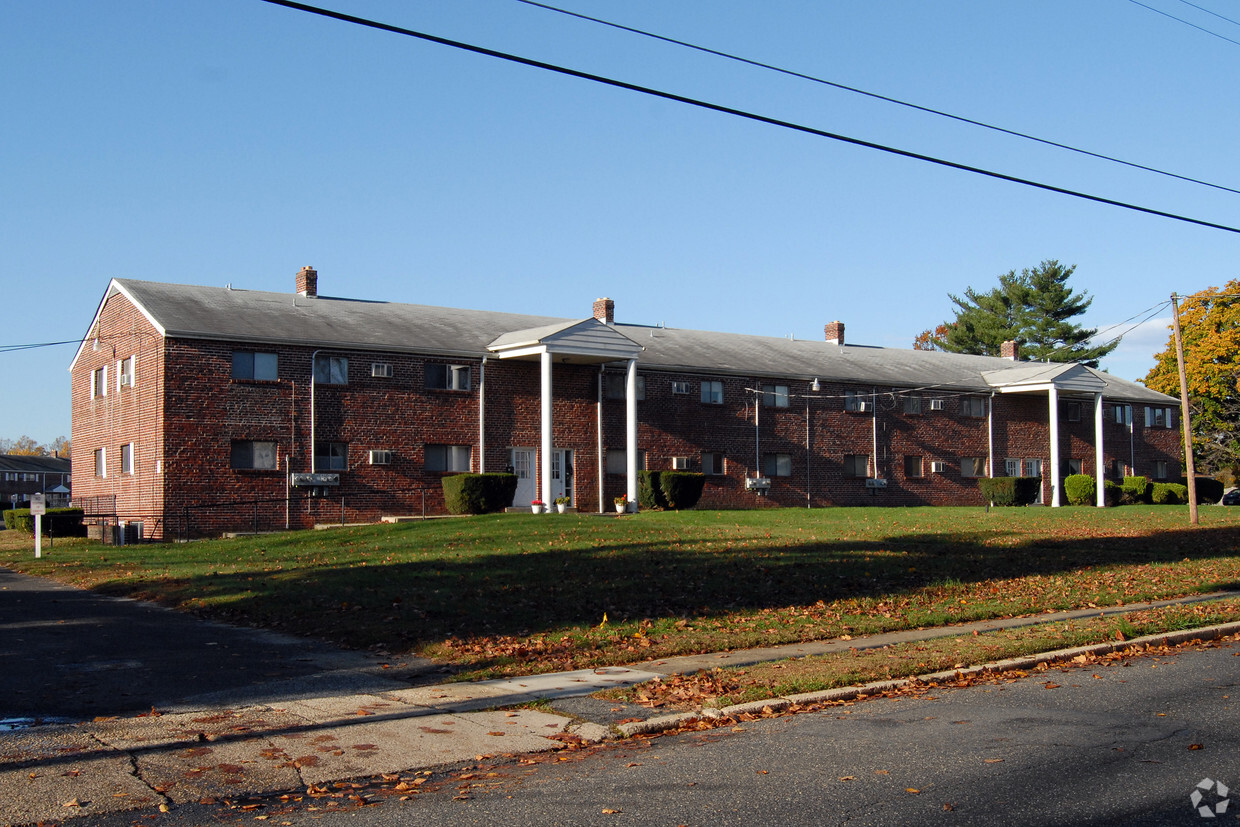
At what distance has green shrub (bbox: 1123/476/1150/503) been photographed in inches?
1811

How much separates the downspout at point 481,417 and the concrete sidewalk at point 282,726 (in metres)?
21.4

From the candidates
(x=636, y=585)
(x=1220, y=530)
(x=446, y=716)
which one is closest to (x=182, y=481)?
(x=636, y=585)

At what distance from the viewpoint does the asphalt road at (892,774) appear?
20.4ft

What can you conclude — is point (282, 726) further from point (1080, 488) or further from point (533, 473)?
point (1080, 488)

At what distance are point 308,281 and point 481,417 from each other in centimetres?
813

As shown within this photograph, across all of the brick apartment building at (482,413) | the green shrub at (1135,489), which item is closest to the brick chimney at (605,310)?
the brick apartment building at (482,413)

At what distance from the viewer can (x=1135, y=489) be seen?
151 feet

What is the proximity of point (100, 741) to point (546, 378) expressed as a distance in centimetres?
2501

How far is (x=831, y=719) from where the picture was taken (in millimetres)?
9070

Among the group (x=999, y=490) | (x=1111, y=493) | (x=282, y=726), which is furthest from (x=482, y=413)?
(x=1111, y=493)

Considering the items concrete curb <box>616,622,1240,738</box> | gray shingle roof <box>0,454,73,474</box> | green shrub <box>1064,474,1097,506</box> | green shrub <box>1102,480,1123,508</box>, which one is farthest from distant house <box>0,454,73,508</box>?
concrete curb <box>616,622,1240,738</box>

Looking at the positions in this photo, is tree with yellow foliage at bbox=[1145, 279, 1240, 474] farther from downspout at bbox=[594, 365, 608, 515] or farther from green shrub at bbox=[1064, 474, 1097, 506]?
downspout at bbox=[594, 365, 608, 515]

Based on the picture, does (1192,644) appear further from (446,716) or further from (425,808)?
(425,808)

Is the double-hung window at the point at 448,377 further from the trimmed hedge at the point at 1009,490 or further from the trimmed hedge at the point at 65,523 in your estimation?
the trimmed hedge at the point at 1009,490
